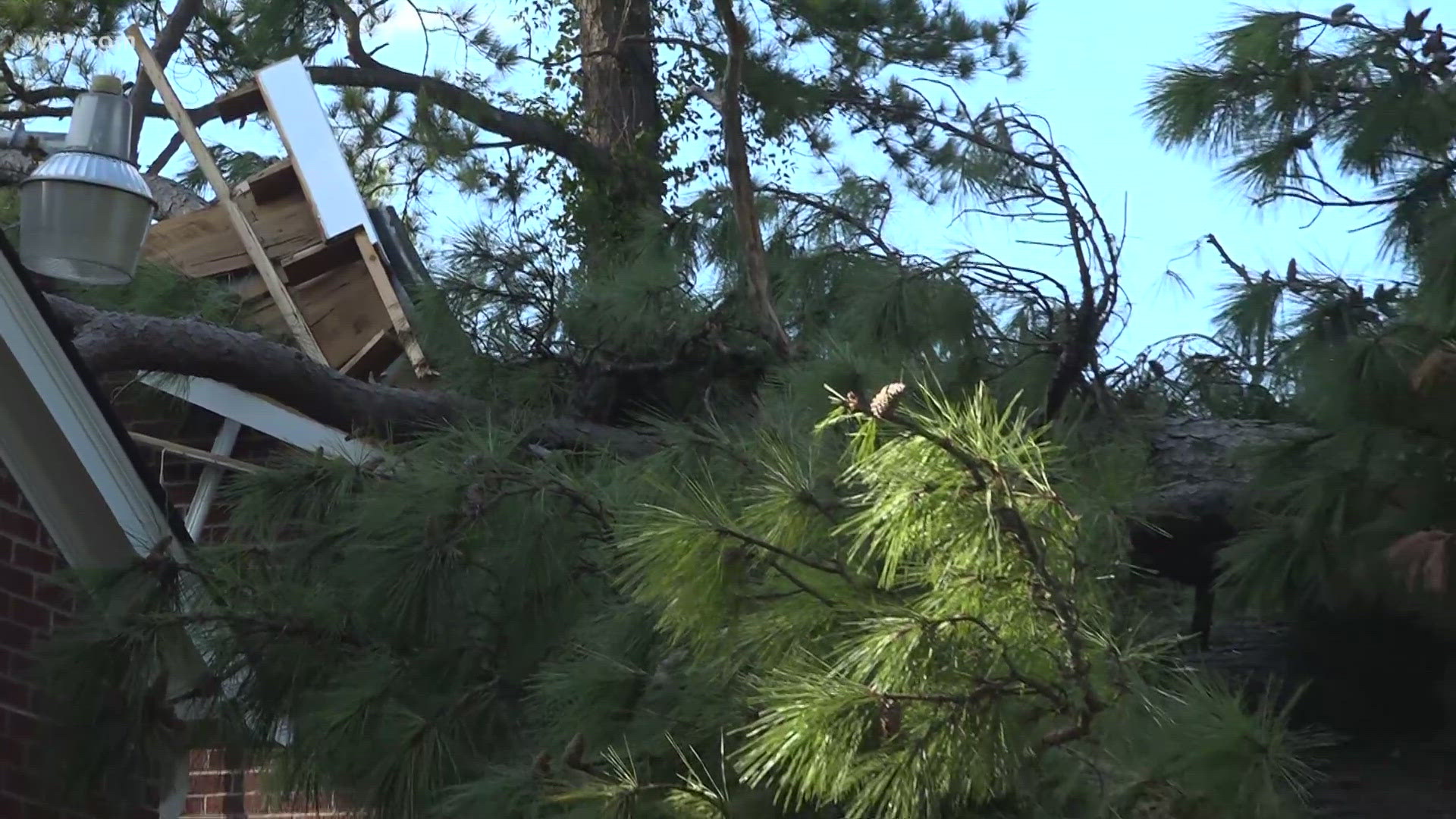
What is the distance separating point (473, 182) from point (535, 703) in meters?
6.89

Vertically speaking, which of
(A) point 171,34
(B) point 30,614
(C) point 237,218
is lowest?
(B) point 30,614

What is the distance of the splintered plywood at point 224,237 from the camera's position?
28.3 feet

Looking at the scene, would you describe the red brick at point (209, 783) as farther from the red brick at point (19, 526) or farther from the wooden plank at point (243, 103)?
the wooden plank at point (243, 103)

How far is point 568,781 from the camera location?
3.90 metres

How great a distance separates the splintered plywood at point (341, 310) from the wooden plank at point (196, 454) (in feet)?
2.47

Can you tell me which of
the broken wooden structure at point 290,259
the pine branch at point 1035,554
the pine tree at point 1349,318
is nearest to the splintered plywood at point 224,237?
the broken wooden structure at point 290,259

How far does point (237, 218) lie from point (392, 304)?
0.87 m

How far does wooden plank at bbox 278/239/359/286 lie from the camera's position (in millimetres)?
8516

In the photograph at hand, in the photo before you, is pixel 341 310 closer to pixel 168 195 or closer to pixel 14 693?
pixel 168 195

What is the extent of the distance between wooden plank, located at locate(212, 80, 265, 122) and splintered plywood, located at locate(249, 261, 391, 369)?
143cm

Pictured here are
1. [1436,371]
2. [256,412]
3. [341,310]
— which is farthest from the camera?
[341,310]

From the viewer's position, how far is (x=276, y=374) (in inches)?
267

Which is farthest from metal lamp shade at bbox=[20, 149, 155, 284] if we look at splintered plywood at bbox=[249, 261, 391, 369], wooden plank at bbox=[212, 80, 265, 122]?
wooden plank at bbox=[212, 80, 265, 122]

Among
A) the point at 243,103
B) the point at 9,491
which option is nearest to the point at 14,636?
the point at 9,491
